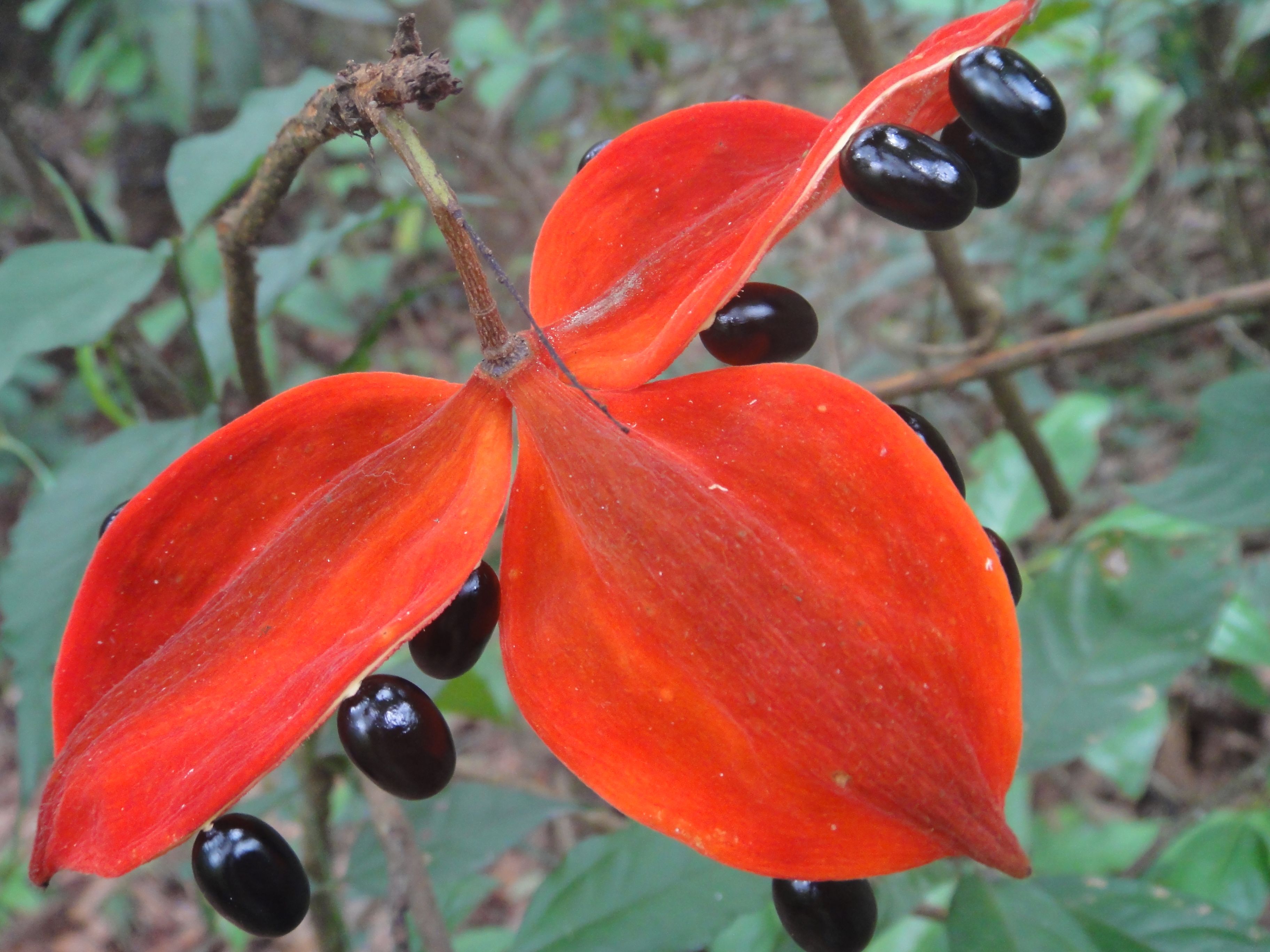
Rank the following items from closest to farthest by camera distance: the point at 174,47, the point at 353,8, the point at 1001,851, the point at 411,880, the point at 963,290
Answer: the point at 1001,851
the point at 411,880
the point at 963,290
the point at 353,8
the point at 174,47

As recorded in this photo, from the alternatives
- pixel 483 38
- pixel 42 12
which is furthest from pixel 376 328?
pixel 483 38

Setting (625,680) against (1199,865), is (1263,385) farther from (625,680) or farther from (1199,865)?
(625,680)

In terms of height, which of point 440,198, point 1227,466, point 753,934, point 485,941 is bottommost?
point 485,941

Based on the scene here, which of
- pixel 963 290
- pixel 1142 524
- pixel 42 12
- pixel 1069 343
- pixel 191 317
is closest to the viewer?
pixel 191 317

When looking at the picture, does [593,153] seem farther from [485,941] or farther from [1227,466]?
[485,941]

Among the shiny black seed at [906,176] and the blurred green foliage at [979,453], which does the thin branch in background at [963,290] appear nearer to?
the blurred green foliage at [979,453]

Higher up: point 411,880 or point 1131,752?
point 411,880

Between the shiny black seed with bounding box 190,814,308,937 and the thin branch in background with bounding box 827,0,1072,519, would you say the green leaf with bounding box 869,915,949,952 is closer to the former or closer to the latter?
the thin branch in background with bounding box 827,0,1072,519

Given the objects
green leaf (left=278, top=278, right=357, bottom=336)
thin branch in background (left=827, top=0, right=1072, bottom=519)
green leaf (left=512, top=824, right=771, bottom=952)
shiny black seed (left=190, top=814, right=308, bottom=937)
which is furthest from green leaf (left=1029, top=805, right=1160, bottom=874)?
green leaf (left=278, top=278, right=357, bottom=336)
